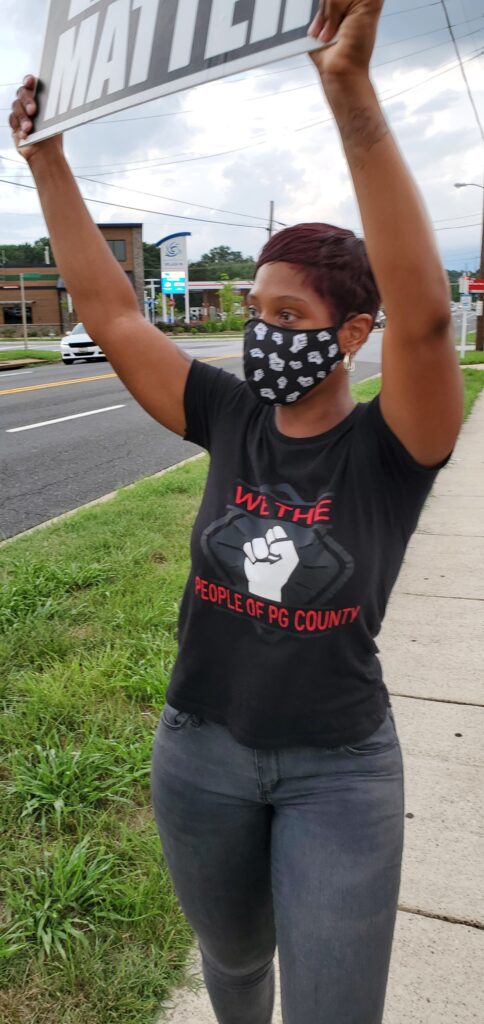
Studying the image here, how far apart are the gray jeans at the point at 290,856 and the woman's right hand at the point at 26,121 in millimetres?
1133

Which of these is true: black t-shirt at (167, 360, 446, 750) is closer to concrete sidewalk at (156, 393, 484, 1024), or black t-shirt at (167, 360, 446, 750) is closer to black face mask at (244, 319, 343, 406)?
black face mask at (244, 319, 343, 406)

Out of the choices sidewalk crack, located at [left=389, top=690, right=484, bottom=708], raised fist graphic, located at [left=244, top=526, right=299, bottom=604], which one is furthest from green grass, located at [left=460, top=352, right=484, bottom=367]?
raised fist graphic, located at [left=244, top=526, right=299, bottom=604]

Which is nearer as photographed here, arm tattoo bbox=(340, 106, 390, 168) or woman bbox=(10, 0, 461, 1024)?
arm tattoo bbox=(340, 106, 390, 168)

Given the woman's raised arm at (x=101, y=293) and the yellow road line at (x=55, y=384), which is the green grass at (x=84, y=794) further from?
the yellow road line at (x=55, y=384)

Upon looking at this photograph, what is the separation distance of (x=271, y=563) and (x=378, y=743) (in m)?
0.36

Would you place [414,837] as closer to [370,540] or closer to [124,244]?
[370,540]

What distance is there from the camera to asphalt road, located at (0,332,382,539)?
23.7 feet

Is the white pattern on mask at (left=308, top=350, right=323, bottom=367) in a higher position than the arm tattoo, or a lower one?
lower

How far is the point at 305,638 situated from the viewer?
137cm

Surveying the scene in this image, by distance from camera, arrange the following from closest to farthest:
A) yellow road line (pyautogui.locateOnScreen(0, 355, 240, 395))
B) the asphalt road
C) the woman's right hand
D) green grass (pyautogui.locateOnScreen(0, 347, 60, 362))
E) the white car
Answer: the woman's right hand
the asphalt road
yellow road line (pyautogui.locateOnScreen(0, 355, 240, 395))
the white car
green grass (pyautogui.locateOnScreen(0, 347, 60, 362))

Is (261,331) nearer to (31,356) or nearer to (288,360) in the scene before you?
(288,360)

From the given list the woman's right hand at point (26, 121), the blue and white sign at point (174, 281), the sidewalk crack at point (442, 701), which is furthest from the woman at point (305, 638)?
the blue and white sign at point (174, 281)

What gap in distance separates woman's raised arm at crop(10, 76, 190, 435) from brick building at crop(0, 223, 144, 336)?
62.8 meters

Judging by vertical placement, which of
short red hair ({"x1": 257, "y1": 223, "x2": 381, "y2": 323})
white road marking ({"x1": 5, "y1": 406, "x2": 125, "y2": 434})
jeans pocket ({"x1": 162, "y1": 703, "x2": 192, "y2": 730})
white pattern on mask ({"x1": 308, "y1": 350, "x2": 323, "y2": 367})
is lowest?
white road marking ({"x1": 5, "y1": 406, "x2": 125, "y2": 434})
